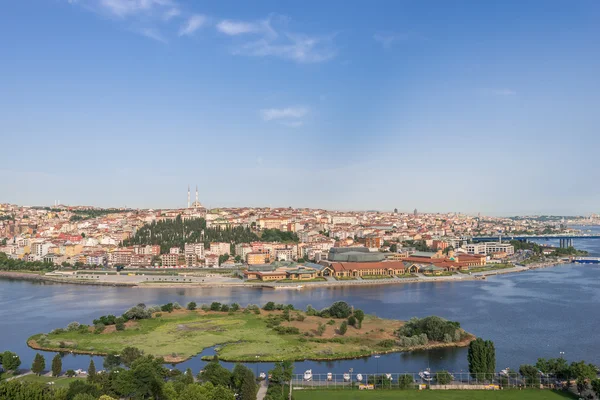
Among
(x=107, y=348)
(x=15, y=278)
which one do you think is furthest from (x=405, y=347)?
(x=15, y=278)

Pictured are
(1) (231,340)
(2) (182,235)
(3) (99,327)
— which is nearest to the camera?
(1) (231,340)

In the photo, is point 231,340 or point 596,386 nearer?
point 596,386

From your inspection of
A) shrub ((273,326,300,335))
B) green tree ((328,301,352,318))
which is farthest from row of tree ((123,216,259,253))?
shrub ((273,326,300,335))

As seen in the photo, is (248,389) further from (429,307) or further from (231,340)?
(429,307)

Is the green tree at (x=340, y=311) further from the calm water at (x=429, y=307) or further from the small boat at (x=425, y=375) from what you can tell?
the small boat at (x=425, y=375)

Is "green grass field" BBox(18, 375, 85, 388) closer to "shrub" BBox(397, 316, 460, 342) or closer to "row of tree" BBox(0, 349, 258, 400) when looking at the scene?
"row of tree" BBox(0, 349, 258, 400)

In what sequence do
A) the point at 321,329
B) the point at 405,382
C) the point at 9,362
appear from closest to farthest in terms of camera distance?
the point at 405,382
the point at 9,362
the point at 321,329

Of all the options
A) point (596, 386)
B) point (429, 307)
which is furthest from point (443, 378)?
point (429, 307)

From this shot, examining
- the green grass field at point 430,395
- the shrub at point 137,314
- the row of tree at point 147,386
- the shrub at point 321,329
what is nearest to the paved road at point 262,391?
the row of tree at point 147,386
